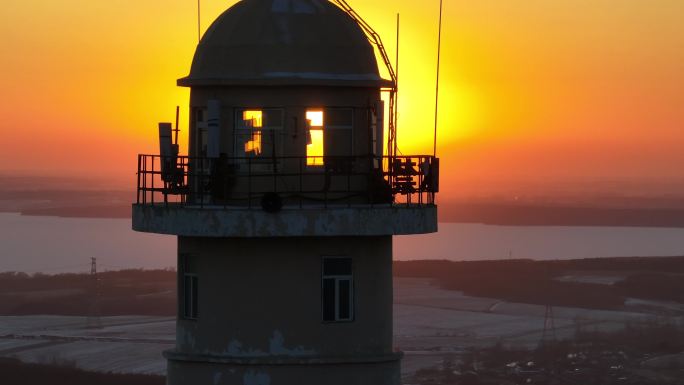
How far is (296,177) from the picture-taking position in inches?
545

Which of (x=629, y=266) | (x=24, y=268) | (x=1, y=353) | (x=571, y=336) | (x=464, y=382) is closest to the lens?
(x=464, y=382)

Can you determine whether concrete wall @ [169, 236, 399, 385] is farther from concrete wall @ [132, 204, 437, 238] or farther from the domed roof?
the domed roof

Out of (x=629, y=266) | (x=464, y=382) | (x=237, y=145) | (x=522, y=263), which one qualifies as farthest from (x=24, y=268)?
(x=237, y=145)

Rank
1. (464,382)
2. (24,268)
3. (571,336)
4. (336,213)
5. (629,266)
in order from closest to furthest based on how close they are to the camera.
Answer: (336,213) → (464,382) → (571,336) → (629,266) → (24,268)

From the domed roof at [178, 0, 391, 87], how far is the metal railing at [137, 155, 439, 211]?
2.25 ft

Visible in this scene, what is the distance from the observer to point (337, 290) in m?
14.0

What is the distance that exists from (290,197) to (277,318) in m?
1.04

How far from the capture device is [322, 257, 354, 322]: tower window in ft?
45.7

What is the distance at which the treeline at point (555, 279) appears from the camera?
12638 centimetres

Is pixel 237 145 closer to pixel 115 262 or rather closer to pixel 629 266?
pixel 629 266

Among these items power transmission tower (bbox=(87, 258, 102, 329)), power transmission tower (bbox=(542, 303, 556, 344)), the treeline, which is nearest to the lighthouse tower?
power transmission tower (bbox=(542, 303, 556, 344))

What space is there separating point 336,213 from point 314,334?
3.57 ft

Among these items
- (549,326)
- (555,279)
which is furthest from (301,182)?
(555,279)

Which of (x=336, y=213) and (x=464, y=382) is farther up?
(x=336, y=213)
